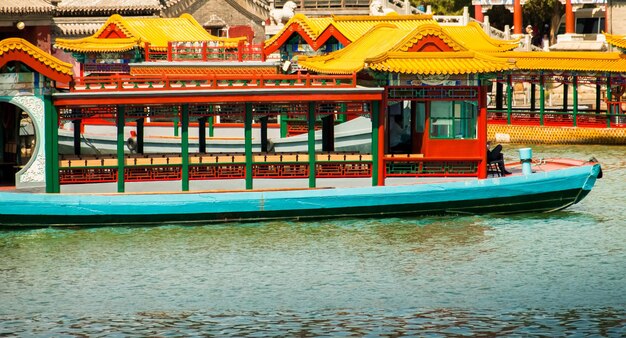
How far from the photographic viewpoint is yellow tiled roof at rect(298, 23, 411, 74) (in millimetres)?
28984

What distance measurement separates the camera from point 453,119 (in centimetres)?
2708

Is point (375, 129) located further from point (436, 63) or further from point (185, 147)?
point (185, 147)

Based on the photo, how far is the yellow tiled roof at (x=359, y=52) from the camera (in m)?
29.0

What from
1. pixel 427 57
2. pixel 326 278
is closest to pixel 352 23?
pixel 427 57

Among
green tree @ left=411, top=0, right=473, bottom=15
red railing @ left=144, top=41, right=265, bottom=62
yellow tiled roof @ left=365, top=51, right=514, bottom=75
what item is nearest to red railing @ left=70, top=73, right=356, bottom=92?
yellow tiled roof @ left=365, top=51, right=514, bottom=75

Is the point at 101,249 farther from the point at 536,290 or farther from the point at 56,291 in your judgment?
the point at 536,290

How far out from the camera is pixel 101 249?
24188 mm

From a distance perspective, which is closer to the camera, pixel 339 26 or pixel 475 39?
pixel 475 39

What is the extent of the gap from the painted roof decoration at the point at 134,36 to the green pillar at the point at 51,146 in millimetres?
16216

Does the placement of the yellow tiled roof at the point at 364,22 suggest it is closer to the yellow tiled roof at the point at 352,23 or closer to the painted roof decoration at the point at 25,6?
the yellow tiled roof at the point at 352,23

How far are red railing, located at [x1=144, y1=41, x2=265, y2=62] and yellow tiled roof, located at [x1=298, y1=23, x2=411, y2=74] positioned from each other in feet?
24.0

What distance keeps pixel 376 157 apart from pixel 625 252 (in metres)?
5.57

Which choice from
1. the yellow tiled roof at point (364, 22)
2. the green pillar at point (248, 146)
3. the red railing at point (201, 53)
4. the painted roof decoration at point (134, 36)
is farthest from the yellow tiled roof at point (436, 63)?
the painted roof decoration at point (134, 36)

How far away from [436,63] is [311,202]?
382 cm
